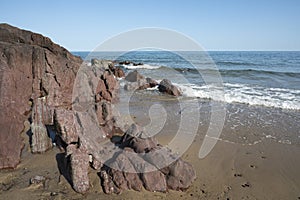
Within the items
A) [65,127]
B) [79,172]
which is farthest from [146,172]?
[65,127]

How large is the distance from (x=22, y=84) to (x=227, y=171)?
17.9 feet

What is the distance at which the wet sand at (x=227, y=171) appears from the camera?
356 centimetres

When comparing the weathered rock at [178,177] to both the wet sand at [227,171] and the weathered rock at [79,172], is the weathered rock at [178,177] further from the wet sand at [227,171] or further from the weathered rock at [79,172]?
the weathered rock at [79,172]

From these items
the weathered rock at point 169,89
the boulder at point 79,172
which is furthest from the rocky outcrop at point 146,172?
the weathered rock at point 169,89

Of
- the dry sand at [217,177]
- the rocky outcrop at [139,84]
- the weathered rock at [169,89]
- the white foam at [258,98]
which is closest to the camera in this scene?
the dry sand at [217,177]

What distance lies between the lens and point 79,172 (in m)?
3.63

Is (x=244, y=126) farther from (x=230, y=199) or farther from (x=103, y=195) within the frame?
(x=103, y=195)

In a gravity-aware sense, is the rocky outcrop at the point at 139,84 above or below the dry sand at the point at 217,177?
above

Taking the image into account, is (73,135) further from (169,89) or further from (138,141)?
(169,89)

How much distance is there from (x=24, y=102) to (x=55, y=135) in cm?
Result: 191

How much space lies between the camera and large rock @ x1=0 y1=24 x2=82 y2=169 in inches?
173

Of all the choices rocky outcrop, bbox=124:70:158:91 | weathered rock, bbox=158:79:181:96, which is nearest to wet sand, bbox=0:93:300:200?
weathered rock, bbox=158:79:181:96

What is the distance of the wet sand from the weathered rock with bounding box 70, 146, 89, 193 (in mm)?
97

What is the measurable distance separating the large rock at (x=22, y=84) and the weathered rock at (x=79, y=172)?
1241 mm
